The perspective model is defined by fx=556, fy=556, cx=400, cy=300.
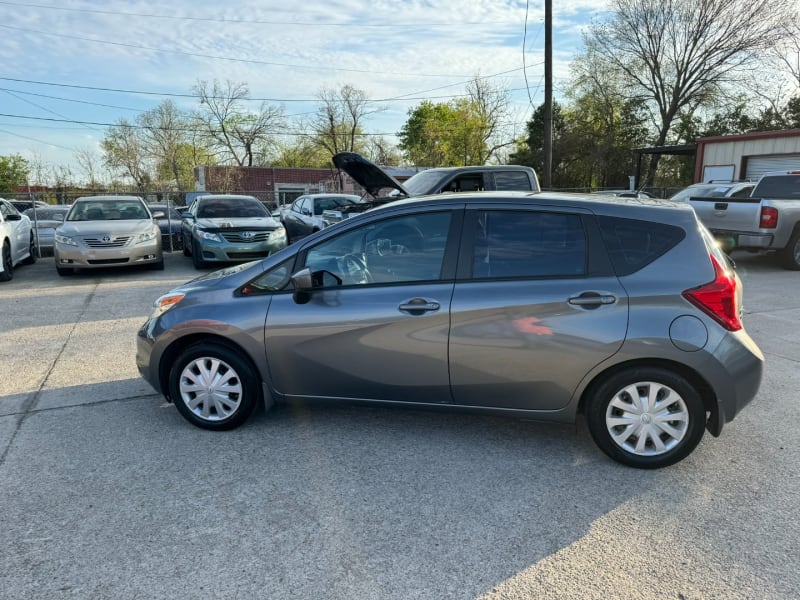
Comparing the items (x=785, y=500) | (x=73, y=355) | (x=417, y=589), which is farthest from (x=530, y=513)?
(x=73, y=355)

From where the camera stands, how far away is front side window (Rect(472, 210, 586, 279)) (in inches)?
132

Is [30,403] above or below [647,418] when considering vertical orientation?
below

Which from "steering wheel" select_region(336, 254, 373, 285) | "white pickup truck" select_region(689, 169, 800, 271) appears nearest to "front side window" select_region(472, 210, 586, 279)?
"steering wheel" select_region(336, 254, 373, 285)

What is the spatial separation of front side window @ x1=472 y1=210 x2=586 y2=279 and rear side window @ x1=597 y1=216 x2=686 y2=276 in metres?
0.16

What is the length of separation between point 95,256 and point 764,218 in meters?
12.3

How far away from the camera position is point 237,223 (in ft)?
36.4

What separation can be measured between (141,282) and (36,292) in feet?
5.33

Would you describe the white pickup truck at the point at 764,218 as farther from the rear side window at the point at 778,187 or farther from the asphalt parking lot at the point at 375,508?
the asphalt parking lot at the point at 375,508

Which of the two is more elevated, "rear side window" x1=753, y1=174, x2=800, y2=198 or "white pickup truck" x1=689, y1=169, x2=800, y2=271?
"rear side window" x1=753, y1=174, x2=800, y2=198

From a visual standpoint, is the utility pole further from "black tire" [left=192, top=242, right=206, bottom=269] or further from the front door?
the front door

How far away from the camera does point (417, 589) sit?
236 cm

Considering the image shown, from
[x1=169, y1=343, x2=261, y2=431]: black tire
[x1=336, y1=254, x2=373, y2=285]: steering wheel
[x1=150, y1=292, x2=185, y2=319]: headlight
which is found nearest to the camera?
[x1=336, y1=254, x2=373, y2=285]: steering wheel

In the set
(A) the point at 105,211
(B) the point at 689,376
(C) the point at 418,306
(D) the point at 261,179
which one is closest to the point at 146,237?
(A) the point at 105,211

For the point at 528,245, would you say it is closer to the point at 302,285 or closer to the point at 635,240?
the point at 635,240
